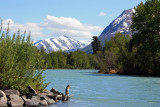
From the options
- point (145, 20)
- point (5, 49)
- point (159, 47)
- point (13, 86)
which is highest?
point (145, 20)

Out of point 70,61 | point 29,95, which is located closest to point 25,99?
point 29,95

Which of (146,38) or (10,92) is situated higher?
(146,38)

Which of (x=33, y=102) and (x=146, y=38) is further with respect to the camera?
(x=146, y=38)

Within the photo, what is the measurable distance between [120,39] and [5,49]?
286ft

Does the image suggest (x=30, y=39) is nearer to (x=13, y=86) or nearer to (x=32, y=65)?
(x=32, y=65)

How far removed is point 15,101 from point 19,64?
10.2 feet

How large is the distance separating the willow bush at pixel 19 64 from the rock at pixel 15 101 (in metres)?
1.26

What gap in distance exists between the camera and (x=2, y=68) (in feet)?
59.6

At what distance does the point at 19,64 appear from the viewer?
1855cm

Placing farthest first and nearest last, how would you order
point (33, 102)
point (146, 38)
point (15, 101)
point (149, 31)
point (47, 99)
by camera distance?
point (146, 38) → point (149, 31) → point (47, 99) → point (33, 102) → point (15, 101)

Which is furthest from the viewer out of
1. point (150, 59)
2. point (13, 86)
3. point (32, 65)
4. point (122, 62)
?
point (122, 62)

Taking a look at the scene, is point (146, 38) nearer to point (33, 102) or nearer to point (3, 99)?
point (33, 102)

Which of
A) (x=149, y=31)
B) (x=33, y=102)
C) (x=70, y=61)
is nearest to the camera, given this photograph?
(x=33, y=102)

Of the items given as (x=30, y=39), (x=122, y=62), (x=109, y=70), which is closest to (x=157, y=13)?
(x=122, y=62)
